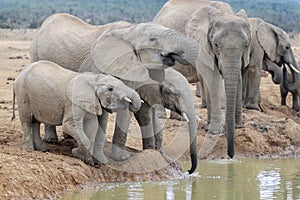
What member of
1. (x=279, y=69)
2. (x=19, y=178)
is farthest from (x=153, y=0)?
(x=19, y=178)

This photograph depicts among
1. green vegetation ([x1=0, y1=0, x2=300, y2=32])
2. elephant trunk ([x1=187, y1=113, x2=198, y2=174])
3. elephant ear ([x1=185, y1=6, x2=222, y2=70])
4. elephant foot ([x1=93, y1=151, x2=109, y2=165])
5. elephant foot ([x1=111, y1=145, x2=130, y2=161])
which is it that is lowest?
green vegetation ([x1=0, y1=0, x2=300, y2=32])

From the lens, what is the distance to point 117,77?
32.0 feet

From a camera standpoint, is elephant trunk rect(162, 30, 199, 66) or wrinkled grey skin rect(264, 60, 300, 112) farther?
wrinkled grey skin rect(264, 60, 300, 112)

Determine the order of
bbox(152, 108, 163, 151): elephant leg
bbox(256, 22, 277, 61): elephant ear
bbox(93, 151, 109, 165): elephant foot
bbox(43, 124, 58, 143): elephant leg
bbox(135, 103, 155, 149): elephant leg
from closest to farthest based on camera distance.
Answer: bbox(93, 151, 109, 165): elephant foot → bbox(135, 103, 155, 149): elephant leg → bbox(152, 108, 163, 151): elephant leg → bbox(43, 124, 58, 143): elephant leg → bbox(256, 22, 277, 61): elephant ear

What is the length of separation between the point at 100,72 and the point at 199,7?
3238mm

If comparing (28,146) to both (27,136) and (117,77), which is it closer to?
(27,136)

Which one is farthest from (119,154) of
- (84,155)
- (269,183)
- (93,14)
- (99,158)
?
(93,14)

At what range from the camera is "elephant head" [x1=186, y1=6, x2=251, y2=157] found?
398 inches

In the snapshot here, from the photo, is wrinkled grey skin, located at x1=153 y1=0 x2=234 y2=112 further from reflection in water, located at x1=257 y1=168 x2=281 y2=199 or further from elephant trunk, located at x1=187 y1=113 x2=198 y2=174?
elephant trunk, located at x1=187 y1=113 x2=198 y2=174

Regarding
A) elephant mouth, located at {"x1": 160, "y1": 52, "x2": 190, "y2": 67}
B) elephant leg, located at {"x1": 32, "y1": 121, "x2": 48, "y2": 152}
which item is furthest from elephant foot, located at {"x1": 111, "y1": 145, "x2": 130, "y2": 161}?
elephant mouth, located at {"x1": 160, "y1": 52, "x2": 190, "y2": 67}

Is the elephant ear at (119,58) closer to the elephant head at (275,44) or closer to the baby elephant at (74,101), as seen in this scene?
the baby elephant at (74,101)

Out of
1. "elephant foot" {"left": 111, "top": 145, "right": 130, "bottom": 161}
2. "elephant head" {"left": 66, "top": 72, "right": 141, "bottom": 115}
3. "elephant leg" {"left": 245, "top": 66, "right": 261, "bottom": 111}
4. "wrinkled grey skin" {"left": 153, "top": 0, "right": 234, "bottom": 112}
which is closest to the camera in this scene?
"elephant head" {"left": 66, "top": 72, "right": 141, "bottom": 115}

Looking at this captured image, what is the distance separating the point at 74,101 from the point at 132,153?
3.51 ft

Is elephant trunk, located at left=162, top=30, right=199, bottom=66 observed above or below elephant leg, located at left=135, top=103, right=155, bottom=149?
above
